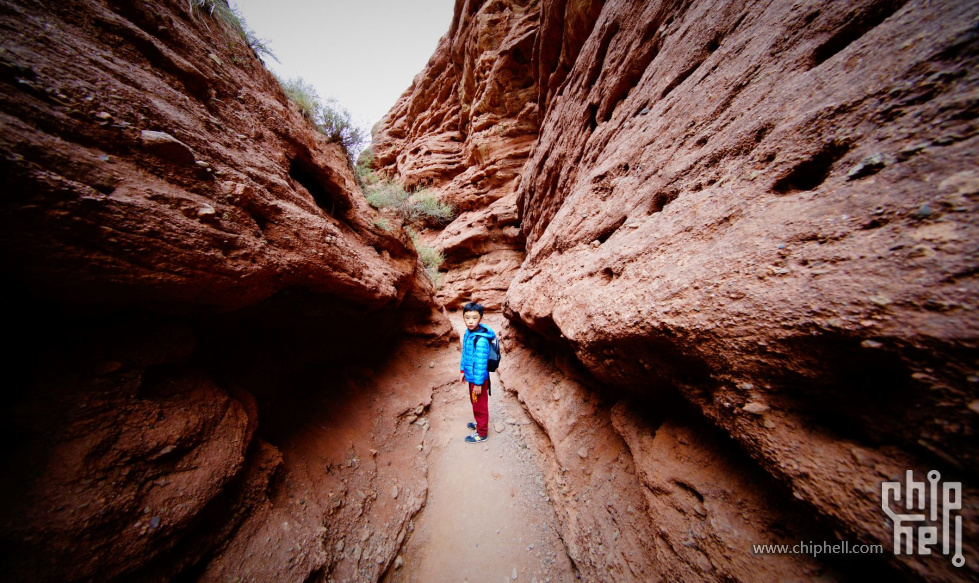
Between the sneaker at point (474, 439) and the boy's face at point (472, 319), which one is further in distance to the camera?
the boy's face at point (472, 319)

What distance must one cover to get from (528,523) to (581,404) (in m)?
1.44

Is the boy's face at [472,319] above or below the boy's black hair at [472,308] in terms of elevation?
below

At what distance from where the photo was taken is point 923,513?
2.96 feet

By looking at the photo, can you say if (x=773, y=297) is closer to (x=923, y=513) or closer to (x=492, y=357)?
(x=923, y=513)

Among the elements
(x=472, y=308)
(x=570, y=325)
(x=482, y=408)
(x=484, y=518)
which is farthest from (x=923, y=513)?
(x=472, y=308)

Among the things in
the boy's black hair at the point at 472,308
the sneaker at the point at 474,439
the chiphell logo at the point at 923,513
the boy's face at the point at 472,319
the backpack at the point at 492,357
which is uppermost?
the boy's black hair at the point at 472,308

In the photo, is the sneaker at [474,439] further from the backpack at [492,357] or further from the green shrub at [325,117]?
the green shrub at [325,117]

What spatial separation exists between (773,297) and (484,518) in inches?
136

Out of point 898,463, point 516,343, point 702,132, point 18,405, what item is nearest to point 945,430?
point 898,463

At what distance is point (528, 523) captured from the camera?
3.02 meters

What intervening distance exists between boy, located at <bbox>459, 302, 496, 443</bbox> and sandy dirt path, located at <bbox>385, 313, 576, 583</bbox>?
0.27 meters

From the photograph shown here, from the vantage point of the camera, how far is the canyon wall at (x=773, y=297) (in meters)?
0.97

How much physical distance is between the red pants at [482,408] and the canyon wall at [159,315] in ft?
4.03

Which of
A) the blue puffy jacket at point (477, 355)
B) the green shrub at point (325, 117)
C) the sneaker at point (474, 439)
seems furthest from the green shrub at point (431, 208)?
the sneaker at point (474, 439)
